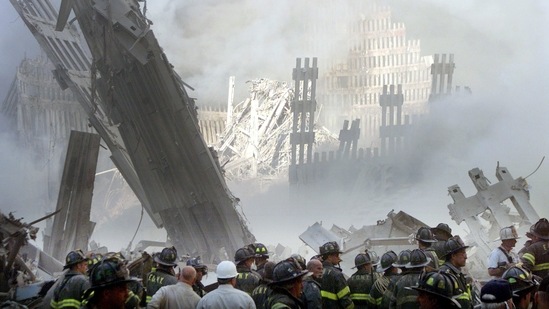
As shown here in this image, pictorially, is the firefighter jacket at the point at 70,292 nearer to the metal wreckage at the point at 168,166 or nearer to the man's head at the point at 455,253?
the man's head at the point at 455,253

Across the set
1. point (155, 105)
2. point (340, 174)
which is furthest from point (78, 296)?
point (340, 174)

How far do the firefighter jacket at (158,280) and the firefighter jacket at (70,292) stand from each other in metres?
0.97

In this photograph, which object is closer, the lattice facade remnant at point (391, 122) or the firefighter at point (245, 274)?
the firefighter at point (245, 274)

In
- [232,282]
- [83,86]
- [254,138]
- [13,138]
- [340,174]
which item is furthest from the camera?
[254,138]

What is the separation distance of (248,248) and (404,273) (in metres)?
2.10

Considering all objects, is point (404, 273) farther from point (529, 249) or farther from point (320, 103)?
point (320, 103)

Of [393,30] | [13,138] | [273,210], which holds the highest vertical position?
[393,30]

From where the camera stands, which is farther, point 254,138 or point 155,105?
point 254,138

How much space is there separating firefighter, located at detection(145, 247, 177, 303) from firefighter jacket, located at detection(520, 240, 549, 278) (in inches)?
150

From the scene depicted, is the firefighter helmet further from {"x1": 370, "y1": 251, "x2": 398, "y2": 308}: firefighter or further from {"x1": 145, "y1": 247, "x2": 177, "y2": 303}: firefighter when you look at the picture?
{"x1": 145, "y1": 247, "x2": 177, "y2": 303}: firefighter

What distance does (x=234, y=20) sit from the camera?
39219 mm

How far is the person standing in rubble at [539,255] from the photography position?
888 cm

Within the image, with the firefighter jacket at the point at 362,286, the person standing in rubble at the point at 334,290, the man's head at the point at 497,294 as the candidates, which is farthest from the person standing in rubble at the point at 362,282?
the man's head at the point at 497,294

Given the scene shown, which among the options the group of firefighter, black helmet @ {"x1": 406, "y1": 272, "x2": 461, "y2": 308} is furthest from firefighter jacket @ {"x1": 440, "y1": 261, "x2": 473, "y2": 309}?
black helmet @ {"x1": 406, "y1": 272, "x2": 461, "y2": 308}
